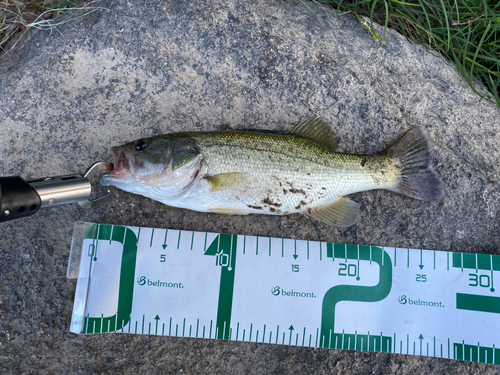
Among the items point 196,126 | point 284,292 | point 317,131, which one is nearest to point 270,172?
point 317,131

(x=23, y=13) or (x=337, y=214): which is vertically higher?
(x=23, y=13)

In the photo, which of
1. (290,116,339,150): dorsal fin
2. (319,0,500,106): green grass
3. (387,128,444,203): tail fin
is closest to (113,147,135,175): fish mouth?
(290,116,339,150): dorsal fin

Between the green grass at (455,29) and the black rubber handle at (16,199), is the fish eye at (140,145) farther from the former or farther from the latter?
the green grass at (455,29)

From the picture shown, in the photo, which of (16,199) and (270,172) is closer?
(16,199)

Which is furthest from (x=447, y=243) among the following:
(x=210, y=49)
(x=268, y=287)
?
(x=210, y=49)

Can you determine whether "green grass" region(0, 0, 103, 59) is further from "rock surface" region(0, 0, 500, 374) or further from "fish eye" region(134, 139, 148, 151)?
"fish eye" region(134, 139, 148, 151)

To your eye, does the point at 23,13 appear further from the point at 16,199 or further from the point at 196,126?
the point at 16,199

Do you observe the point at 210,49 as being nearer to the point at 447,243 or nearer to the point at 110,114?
the point at 110,114
